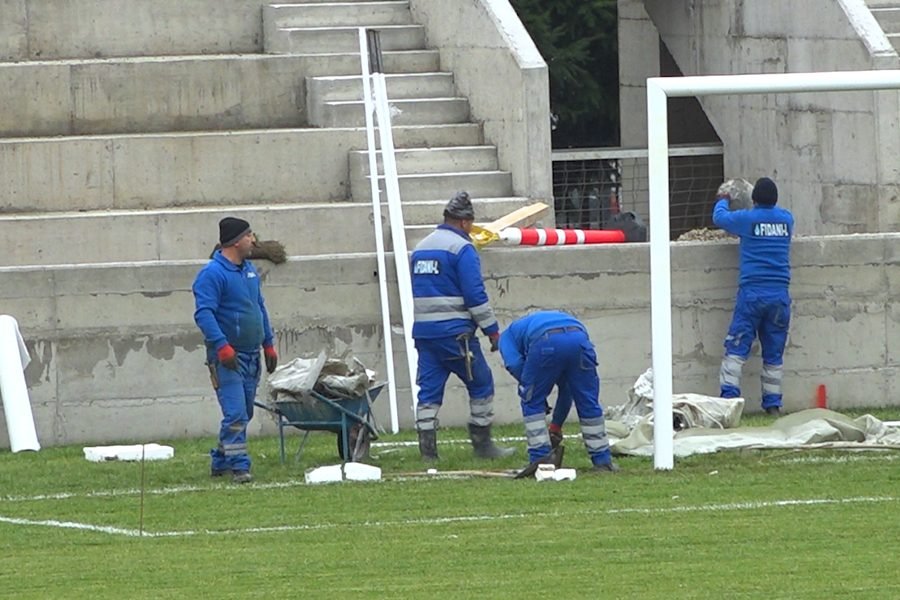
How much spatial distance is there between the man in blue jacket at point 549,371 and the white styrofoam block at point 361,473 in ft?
3.20

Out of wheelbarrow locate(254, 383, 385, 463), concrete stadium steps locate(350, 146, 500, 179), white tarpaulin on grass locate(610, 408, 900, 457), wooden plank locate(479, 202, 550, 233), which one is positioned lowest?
white tarpaulin on grass locate(610, 408, 900, 457)

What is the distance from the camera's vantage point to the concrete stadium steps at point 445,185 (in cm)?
2216

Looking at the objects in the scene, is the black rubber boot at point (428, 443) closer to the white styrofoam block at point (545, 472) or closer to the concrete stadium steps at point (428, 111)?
the white styrofoam block at point (545, 472)

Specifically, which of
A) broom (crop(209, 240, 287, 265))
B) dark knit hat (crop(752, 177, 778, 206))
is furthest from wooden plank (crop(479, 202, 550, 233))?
broom (crop(209, 240, 287, 265))

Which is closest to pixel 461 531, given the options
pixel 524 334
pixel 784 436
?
pixel 524 334

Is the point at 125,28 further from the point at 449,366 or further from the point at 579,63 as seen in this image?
the point at 449,366

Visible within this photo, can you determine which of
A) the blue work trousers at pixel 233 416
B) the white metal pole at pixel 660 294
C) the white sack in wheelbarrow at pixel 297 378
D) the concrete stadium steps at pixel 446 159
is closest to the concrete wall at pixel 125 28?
the concrete stadium steps at pixel 446 159

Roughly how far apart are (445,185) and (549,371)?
8.32m

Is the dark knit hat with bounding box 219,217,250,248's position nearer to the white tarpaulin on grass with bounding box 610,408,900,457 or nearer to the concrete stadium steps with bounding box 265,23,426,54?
the white tarpaulin on grass with bounding box 610,408,900,457

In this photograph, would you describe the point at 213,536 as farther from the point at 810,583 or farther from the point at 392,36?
the point at 392,36

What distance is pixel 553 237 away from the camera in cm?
1984

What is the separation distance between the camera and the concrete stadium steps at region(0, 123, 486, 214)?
2234 cm

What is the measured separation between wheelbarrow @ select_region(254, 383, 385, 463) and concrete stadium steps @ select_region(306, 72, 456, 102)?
848 centimetres

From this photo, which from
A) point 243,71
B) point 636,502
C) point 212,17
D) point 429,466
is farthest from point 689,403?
point 212,17
